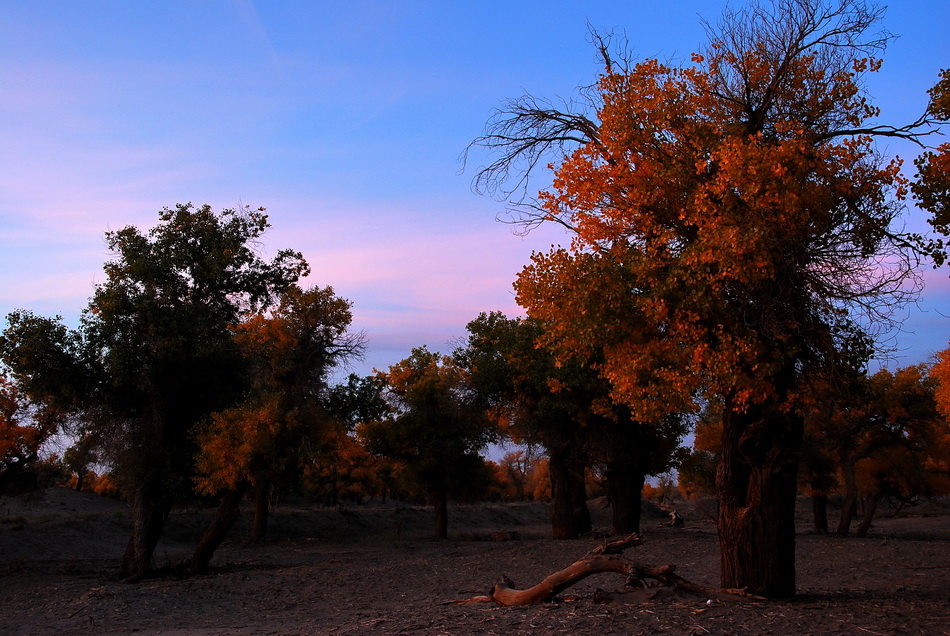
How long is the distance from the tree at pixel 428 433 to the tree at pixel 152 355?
1046cm

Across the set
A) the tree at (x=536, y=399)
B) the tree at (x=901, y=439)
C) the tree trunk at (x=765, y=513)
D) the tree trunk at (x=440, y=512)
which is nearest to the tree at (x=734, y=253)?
the tree trunk at (x=765, y=513)

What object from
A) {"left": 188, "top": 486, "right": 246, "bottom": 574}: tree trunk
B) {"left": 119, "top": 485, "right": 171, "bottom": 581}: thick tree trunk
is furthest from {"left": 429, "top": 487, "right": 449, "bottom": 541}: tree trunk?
{"left": 119, "top": 485, "right": 171, "bottom": 581}: thick tree trunk

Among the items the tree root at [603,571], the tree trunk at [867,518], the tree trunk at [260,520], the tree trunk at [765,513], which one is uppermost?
the tree trunk at [765,513]

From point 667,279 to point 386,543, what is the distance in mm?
23535

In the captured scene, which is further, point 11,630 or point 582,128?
point 11,630

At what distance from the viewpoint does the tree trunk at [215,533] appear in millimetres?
18344

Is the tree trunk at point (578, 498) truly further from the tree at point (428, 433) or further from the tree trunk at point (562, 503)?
the tree at point (428, 433)

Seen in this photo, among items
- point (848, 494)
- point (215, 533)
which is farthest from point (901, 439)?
point (215, 533)

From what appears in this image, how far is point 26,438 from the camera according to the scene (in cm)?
2009

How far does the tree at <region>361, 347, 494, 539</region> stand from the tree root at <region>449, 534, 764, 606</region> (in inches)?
694

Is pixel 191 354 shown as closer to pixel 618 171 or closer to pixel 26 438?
pixel 26 438

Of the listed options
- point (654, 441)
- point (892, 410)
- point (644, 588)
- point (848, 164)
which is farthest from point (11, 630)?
point (892, 410)

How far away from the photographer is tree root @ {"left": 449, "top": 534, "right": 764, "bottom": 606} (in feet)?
30.0

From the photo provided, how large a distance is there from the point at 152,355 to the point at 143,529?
4.58m
